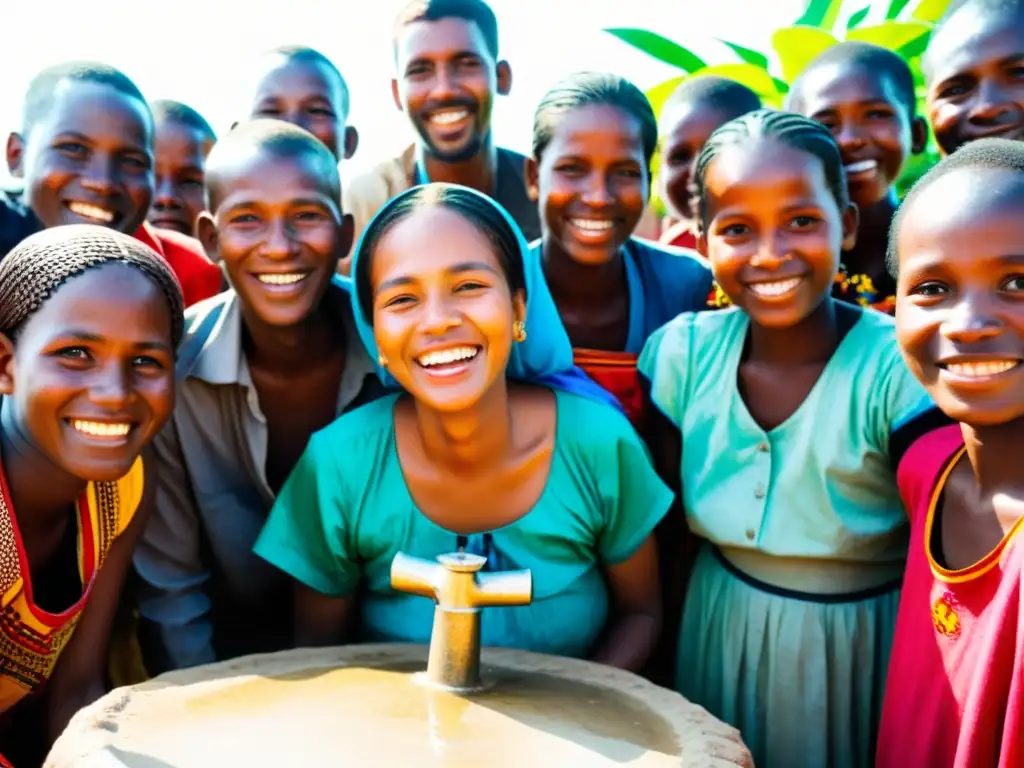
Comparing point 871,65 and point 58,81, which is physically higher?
point 871,65

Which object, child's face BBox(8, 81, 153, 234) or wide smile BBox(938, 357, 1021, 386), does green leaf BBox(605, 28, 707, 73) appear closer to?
child's face BBox(8, 81, 153, 234)

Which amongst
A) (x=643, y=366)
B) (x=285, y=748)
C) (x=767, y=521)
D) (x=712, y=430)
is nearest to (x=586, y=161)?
(x=643, y=366)

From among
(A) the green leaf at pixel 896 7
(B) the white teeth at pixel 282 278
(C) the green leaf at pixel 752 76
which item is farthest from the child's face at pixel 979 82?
(A) the green leaf at pixel 896 7

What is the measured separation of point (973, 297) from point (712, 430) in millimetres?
765

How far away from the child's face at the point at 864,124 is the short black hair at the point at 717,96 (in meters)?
0.35

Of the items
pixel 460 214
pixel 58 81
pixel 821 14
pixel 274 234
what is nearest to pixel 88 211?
pixel 58 81

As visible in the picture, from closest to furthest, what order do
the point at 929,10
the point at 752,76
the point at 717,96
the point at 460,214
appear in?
the point at 460,214
the point at 717,96
the point at 929,10
the point at 752,76

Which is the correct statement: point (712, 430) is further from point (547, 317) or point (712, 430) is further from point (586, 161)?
point (586, 161)

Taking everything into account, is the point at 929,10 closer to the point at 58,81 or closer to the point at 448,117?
the point at 448,117

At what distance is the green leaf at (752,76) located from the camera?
18.5 feet

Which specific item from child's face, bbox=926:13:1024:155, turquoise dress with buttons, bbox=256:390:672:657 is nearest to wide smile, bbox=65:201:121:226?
turquoise dress with buttons, bbox=256:390:672:657

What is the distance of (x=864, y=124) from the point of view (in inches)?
128

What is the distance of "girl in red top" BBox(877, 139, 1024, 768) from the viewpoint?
172cm

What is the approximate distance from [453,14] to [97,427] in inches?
89.1
